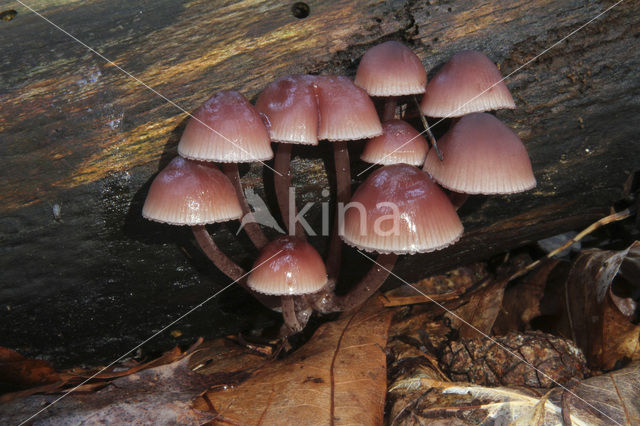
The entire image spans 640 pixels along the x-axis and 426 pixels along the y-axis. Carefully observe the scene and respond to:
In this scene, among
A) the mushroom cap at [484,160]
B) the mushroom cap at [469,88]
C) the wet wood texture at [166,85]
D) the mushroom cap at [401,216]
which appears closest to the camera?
the mushroom cap at [401,216]

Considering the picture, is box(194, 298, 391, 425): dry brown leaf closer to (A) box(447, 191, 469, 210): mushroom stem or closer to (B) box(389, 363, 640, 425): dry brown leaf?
(B) box(389, 363, 640, 425): dry brown leaf

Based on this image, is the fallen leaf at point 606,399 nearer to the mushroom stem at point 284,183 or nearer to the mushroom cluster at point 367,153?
the mushroom cluster at point 367,153

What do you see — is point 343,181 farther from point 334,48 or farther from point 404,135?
point 334,48

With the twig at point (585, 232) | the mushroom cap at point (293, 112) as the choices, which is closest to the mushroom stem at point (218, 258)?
the mushroom cap at point (293, 112)

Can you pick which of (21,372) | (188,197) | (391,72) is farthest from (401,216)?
(21,372)

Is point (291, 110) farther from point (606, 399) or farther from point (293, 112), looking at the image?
point (606, 399)

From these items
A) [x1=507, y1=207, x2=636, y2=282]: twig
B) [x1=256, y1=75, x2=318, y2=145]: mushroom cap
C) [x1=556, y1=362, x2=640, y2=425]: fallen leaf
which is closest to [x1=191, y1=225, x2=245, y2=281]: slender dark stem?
[x1=256, y1=75, x2=318, y2=145]: mushroom cap

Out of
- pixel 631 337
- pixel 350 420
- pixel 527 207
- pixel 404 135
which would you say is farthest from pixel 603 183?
pixel 350 420
